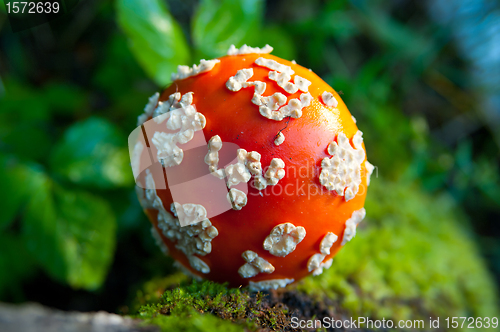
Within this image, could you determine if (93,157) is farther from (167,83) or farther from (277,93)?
(277,93)

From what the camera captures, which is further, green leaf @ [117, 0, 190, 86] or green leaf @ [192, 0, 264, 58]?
green leaf @ [192, 0, 264, 58]

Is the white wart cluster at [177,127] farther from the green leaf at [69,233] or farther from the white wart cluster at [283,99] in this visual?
the green leaf at [69,233]

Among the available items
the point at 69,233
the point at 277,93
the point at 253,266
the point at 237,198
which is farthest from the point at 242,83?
the point at 69,233

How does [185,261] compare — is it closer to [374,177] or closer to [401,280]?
[401,280]

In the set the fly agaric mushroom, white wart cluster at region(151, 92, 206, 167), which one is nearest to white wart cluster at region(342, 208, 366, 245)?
the fly agaric mushroom

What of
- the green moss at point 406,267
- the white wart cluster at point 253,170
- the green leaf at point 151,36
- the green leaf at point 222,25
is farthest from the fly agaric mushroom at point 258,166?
the green leaf at point 222,25

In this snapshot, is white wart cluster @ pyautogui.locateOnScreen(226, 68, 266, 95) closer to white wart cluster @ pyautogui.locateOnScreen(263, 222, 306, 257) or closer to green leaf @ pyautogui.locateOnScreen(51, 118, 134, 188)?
white wart cluster @ pyautogui.locateOnScreen(263, 222, 306, 257)
